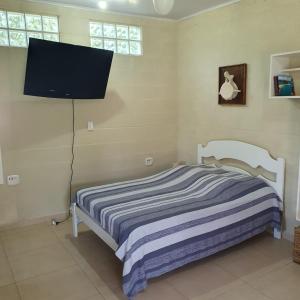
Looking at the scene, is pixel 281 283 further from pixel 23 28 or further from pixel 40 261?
pixel 23 28

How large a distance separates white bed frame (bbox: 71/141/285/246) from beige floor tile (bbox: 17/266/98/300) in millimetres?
386

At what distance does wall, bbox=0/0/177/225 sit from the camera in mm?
3463

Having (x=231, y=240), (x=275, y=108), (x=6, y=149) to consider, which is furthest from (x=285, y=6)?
(x=6, y=149)

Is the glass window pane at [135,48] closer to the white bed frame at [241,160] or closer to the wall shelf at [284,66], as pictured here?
the white bed frame at [241,160]

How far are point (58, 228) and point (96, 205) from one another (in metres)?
1.06

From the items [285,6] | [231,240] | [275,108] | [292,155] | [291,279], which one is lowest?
[291,279]

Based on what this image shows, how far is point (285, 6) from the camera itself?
300cm

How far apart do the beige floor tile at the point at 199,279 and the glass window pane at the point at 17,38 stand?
9.32 feet

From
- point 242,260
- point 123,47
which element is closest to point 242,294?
point 242,260

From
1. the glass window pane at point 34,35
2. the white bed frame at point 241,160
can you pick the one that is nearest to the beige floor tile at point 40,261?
the white bed frame at point 241,160

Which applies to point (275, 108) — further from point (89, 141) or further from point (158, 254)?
point (89, 141)

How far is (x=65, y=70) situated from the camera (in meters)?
3.26

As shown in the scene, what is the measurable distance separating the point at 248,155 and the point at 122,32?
2.18 metres

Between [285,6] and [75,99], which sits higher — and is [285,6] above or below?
above
